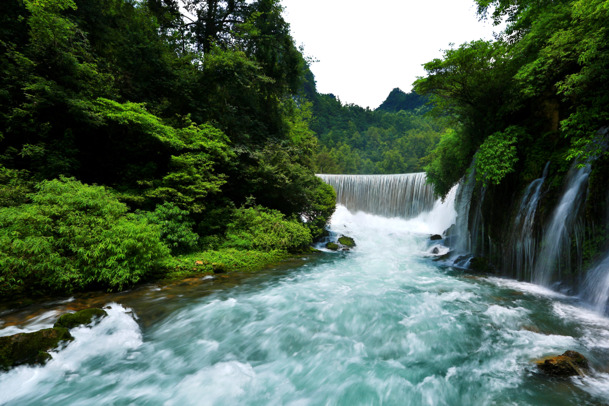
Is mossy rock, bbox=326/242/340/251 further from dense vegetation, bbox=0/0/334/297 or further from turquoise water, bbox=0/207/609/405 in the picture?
turquoise water, bbox=0/207/609/405

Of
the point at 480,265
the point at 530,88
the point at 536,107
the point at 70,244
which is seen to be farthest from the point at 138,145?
the point at 536,107

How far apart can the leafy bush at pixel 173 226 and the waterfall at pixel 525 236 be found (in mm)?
8743

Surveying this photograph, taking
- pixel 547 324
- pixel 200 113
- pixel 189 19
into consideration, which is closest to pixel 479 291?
pixel 547 324

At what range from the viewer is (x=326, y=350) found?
3.36m

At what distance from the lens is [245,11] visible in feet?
42.5

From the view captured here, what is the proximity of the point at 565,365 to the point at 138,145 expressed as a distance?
33.7 feet

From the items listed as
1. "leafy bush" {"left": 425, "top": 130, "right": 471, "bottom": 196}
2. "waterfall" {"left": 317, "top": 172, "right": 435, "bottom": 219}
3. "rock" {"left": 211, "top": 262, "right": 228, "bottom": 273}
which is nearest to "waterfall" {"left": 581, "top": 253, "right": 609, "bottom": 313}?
"leafy bush" {"left": 425, "top": 130, "right": 471, "bottom": 196}

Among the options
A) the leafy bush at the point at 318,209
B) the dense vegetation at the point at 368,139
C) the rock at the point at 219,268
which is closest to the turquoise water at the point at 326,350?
the rock at the point at 219,268

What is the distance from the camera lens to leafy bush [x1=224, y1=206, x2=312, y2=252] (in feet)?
26.8

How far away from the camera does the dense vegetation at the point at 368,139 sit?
146 feet

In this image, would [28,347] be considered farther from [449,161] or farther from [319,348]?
[449,161]

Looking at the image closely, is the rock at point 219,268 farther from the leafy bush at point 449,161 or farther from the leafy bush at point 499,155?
the leafy bush at point 449,161

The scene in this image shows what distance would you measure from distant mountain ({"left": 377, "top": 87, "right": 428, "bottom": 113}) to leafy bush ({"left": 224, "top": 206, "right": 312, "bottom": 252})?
320ft

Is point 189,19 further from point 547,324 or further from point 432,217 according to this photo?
point 432,217
